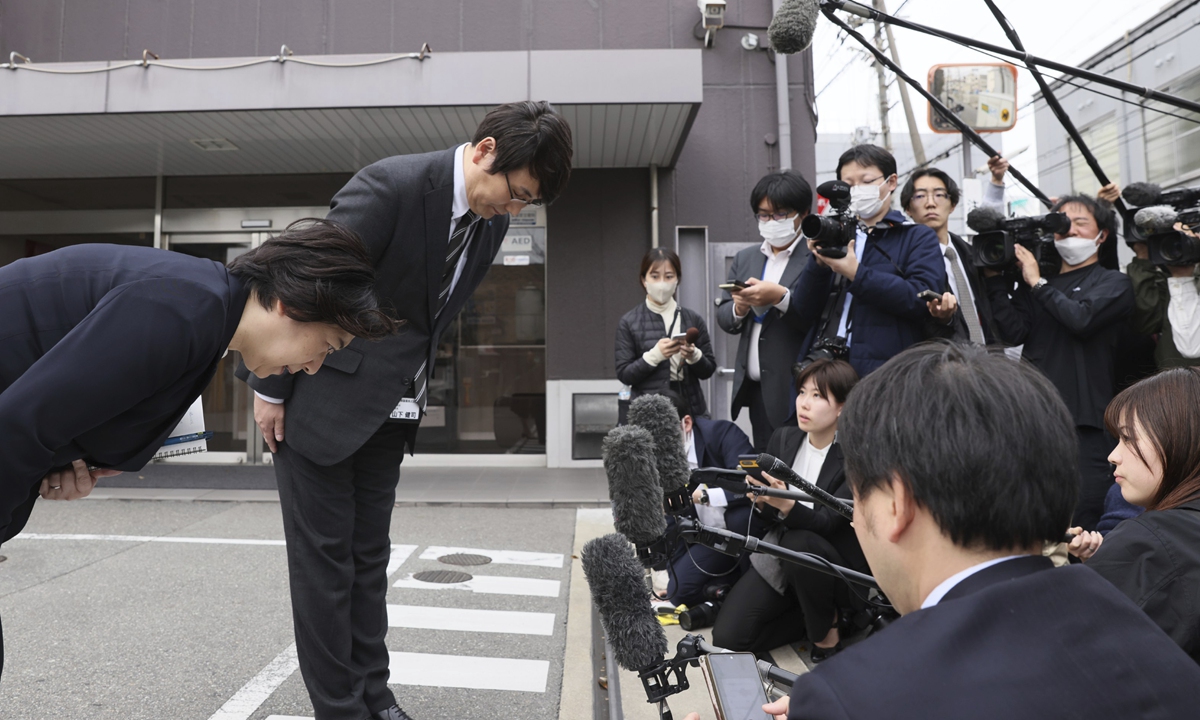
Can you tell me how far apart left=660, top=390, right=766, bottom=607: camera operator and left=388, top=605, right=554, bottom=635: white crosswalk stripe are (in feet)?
2.26

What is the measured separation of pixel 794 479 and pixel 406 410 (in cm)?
133

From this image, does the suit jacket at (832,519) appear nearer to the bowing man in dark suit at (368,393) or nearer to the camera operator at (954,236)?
the camera operator at (954,236)

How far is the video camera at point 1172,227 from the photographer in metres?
3.65

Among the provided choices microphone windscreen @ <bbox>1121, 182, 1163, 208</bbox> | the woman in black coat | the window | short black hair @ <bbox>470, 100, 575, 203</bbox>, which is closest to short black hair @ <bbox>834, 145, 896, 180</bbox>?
microphone windscreen @ <bbox>1121, 182, 1163, 208</bbox>

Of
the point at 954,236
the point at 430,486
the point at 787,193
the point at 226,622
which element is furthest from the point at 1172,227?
the point at 430,486

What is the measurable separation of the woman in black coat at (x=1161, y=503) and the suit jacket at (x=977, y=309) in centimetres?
146

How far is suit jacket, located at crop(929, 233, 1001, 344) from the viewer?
3420 mm

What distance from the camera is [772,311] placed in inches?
154

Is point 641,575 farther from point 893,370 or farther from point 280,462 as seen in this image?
point 280,462

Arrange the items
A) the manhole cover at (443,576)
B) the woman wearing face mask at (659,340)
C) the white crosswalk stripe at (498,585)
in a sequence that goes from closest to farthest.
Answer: the white crosswalk stripe at (498,585) < the manhole cover at (443,576) < the woman wearing face mask at (659,340)

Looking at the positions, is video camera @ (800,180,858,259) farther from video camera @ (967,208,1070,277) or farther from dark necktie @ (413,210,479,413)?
dark necktie @ (413,210,479,413)

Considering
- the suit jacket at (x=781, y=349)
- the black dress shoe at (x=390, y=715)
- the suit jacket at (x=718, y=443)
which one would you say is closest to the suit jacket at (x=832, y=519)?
the suit jacket at (x=781, y=349)

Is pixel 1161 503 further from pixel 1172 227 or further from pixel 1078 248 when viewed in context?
pixel 1078 248

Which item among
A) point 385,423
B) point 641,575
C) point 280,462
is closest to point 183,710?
point 280,462
